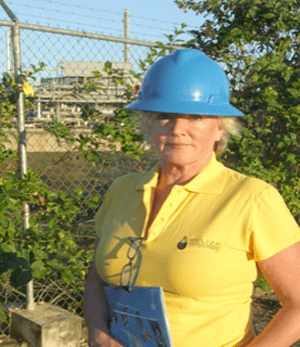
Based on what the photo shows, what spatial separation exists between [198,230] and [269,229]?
19 cm

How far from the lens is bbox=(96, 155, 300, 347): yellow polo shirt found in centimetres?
143

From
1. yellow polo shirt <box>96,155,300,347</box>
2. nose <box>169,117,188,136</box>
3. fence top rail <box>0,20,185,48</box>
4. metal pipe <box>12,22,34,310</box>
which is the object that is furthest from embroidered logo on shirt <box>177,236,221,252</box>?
fence top rail <box>0,20,185,48</box>

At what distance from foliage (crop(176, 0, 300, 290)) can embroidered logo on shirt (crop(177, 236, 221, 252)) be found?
9.86ft

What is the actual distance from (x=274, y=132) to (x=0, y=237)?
278 centimetres

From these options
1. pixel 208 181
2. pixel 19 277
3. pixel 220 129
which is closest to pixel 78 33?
pixel 19 277

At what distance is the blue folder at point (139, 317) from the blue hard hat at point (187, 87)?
1.76ft

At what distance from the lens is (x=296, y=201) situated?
15.7ft

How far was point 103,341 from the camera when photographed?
1606 millimetres

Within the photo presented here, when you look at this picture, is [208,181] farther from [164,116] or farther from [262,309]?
[262,309]

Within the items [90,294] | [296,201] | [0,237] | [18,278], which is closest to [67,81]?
[0,237]

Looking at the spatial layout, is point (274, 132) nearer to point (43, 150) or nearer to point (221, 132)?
point (43, 150)

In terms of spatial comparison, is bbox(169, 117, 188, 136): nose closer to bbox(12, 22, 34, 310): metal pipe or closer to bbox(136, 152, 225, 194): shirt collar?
bbox(136, 152, 225, 194): shirt collar

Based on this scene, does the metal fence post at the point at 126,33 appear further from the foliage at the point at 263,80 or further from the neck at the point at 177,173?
the neck at the point at 177,173

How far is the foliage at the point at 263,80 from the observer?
454cm
